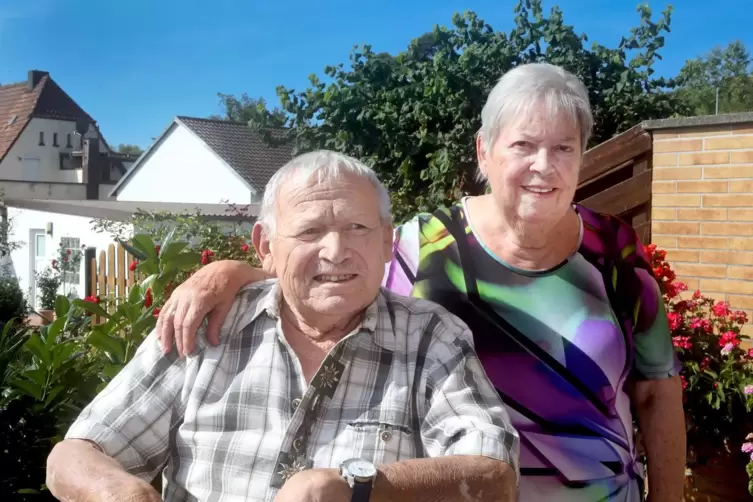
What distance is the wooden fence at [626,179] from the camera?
458 centimetres

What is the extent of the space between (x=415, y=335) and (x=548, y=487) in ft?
1.87

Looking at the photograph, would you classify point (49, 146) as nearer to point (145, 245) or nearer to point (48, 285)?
point (48, 285)

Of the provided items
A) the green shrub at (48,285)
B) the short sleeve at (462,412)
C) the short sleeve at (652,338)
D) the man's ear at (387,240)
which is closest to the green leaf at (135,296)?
the man's ear at (387,240)

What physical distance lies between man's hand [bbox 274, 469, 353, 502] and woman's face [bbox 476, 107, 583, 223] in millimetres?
917

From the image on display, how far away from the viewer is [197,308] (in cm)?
175

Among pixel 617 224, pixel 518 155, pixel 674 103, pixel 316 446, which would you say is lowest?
pixel 316 446

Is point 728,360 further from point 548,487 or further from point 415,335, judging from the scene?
point 415,335

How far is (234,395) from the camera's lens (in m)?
1.72

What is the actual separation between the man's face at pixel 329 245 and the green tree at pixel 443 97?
463 cm

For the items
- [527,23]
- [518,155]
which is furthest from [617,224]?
[527,23]

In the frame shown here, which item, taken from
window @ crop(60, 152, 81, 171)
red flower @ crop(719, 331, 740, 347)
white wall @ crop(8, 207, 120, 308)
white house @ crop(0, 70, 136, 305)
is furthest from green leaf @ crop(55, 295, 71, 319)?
window @ crop(60, 152, 81, 171)

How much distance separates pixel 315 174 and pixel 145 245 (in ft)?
4.82

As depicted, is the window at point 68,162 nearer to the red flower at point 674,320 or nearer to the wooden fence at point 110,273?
the wooden fence at point 110,273

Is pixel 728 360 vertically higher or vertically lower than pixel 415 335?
lower
